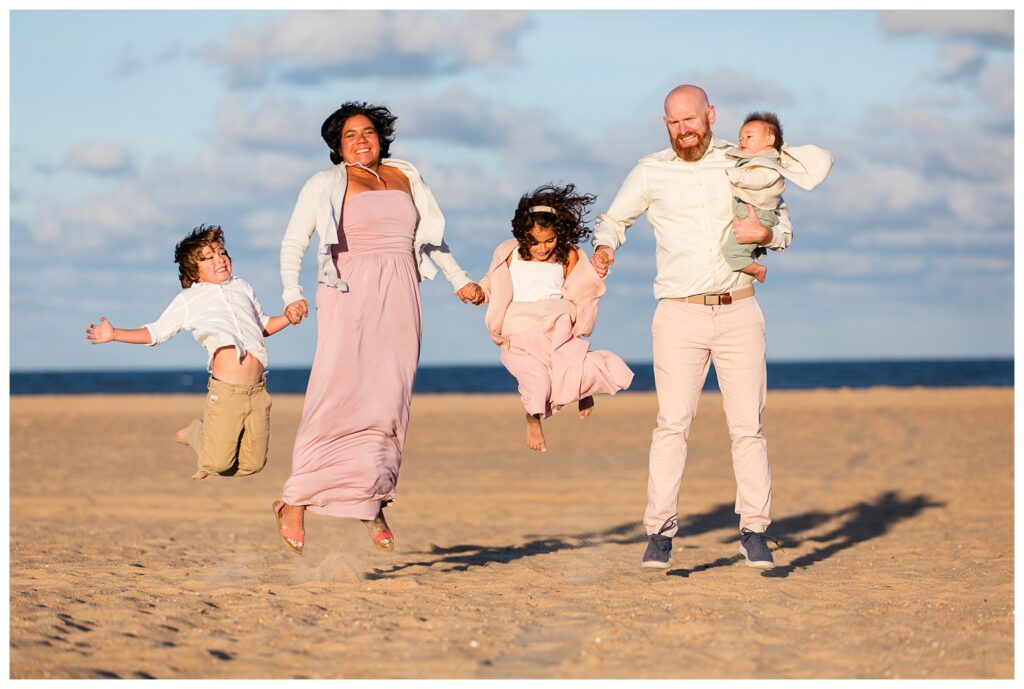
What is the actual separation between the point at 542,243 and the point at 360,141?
3.93ft

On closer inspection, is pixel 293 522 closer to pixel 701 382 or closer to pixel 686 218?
pixel 701 382

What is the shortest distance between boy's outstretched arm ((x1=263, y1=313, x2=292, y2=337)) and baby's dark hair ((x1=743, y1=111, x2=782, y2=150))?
9.26ft

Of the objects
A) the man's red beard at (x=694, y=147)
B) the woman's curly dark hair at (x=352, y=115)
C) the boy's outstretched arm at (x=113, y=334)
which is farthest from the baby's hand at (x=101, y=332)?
the man's red beard at (x=694, y=147)

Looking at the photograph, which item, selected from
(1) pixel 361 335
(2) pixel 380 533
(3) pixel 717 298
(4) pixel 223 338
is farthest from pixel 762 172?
(4) pixel 223 338

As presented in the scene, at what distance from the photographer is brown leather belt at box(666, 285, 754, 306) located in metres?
7.04

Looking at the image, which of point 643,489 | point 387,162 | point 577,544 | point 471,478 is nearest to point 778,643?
point 387,162

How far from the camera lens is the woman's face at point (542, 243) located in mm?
7258

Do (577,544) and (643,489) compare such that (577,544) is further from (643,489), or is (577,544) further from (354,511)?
(643,489)

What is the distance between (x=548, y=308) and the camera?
729cm

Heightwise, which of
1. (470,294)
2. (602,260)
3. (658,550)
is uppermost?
(602,260)

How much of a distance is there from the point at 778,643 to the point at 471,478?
32.2ft

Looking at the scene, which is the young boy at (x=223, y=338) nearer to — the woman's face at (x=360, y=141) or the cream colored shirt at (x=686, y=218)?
the woman's face at (x=360, y=141)

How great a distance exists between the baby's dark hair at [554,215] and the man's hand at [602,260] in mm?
303

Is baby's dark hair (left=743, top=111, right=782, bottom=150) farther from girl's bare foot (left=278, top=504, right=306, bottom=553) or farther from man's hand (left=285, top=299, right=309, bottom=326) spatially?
girl's bare foot (left=278, top=504, right=306, bottom=553)
